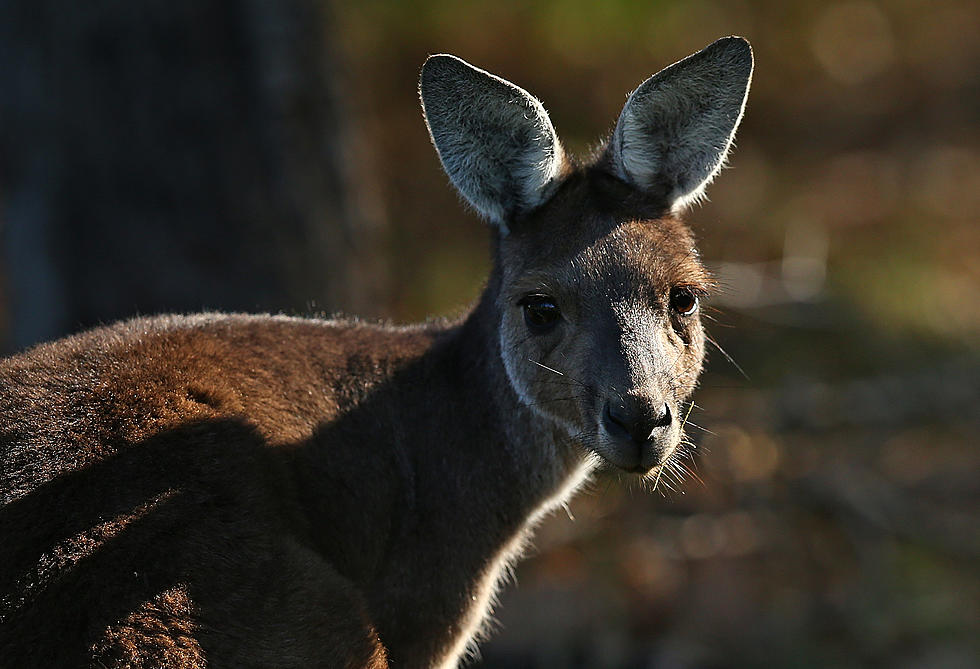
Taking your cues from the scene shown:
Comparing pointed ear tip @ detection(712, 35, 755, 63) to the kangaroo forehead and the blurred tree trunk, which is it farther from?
the blurred tree trunk

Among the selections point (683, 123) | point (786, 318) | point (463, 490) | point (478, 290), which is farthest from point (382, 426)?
point (786, 318)

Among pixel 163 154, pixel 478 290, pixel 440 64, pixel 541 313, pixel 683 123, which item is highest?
pixel 440 64

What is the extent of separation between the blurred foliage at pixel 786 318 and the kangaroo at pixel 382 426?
81cm

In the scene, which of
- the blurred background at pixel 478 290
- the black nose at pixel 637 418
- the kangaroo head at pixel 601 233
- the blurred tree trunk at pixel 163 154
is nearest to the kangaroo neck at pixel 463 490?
the kangaroo head at pixel 601 233

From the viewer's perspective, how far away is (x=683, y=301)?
5.38 meters

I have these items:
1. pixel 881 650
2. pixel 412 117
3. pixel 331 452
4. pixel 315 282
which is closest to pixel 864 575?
pixel 881 650

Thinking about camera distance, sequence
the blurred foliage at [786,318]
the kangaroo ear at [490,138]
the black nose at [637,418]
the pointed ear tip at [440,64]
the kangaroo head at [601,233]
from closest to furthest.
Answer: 1. the black nose at [637,418]
2. the kangaroo head at [601,233]
3. the pointed ear tip at [440,64]
4. the kangaroo ear at [490,138]
5. the blurred foliage at [786,318]

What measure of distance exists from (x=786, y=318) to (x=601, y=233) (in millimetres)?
5941

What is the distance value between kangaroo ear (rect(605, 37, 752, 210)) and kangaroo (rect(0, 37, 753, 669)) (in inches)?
0.4

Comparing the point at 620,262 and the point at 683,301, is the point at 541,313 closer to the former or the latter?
the point at 620,262

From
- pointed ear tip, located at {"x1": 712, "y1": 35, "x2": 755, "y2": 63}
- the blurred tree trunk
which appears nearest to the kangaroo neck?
pointed ear tip, located at {"x1": 712, "y1": 35, "x2": 755, "y2": 63}

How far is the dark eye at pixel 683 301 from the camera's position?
535cm

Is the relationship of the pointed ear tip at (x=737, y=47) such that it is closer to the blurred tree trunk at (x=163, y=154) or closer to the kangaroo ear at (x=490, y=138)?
the kangaroo ear at (x=490, y=138)

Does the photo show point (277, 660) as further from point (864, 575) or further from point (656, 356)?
point (864, 575)
